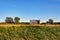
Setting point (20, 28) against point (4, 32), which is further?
point (20, 28)

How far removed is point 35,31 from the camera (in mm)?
30422

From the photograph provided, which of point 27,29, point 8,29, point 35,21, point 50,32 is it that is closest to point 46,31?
point 50,32

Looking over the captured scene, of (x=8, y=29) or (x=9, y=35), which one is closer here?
(x=9, y=35)

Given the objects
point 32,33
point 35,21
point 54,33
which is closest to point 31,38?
point 32,33

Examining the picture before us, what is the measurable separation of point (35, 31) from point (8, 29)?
12.9ft

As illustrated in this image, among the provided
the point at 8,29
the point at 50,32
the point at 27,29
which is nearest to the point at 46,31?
the point at 50,32

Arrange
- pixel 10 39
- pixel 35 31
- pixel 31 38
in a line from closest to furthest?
pixel 10 39 < pixel 31 38 < pixel 35 31

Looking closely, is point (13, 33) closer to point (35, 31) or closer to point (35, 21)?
point (35, 31)

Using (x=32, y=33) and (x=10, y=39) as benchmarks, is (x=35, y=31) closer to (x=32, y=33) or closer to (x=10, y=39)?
(x=32, y=33)

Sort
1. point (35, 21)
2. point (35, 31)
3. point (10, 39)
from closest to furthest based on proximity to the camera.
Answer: point (10, 39) → point (35, 31) → point (35, 21)

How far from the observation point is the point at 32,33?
29281mm

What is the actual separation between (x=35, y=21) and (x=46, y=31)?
12.2 metres

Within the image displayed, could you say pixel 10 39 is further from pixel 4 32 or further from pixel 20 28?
pixel 20 28

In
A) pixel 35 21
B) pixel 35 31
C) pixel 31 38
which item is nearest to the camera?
pixel 31 38
